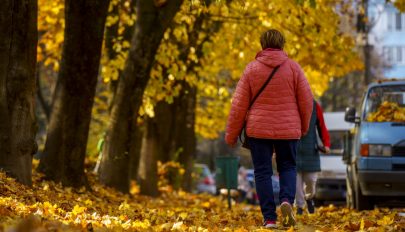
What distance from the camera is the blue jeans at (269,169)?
9.01 m

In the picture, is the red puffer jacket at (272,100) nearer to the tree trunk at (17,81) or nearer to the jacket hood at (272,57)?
the jacket hood at (272,57)

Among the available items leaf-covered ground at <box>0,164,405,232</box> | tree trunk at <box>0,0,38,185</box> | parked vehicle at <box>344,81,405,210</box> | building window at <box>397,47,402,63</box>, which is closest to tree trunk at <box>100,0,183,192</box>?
leaf-covered ground at <box>0,164,405,232</box>

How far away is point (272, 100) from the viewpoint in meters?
8.90

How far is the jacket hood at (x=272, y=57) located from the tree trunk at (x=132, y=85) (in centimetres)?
680

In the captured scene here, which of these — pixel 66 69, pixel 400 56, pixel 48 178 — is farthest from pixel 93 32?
pixel 400 56

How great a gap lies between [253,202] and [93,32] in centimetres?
2076

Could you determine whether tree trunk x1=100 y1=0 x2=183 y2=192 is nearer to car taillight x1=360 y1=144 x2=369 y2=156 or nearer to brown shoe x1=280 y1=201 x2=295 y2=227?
car taillight x1=360 y1=144 x2=369 y2=156

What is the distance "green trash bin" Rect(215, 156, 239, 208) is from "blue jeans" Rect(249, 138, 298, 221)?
315 inches

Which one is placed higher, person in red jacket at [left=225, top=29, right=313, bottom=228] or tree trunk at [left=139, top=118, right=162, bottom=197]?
person in red jacket at [left=225, top=29, right=313, bottom=228]

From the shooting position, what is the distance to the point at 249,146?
9.05 meters

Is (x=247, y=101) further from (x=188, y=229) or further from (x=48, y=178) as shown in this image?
(x=48, y=178)

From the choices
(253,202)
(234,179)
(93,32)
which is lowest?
(253,202)

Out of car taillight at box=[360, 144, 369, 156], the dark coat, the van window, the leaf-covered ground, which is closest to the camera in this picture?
the leaf-covered ground

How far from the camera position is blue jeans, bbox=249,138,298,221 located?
29.6 feet
